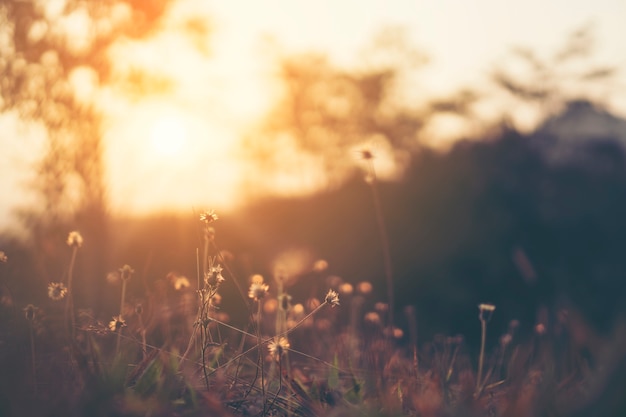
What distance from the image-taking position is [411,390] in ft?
6.81

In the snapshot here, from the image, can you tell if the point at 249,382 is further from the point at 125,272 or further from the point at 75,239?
the point at 75,239

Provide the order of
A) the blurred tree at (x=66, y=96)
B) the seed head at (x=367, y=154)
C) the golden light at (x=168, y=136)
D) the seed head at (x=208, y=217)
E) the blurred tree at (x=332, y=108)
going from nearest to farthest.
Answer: the seed head at (x=208, y=217), the seed head at (x=367, y=154), the blurred tree at (x=66, y=96), the golden light at (x=168, y=136), the blurred tree at (x=332, y=108)

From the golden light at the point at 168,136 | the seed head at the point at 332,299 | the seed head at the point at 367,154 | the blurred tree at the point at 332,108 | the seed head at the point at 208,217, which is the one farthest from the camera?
the blurred tree at the point at 332,108

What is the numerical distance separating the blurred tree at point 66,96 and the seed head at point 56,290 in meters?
4.82

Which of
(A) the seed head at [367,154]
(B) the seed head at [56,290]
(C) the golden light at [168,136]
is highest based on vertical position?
(C) the golden light at [168,136]

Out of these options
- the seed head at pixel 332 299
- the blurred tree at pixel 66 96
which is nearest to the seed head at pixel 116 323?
the seed head at pixel 332 299

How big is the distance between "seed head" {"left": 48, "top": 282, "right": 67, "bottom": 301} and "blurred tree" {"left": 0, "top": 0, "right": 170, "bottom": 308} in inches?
190

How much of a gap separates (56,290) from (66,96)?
8234mm

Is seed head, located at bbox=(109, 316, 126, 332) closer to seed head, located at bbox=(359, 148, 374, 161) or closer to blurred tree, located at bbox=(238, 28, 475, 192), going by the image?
seed head, located at bbox=(359, 148, 374, 161)

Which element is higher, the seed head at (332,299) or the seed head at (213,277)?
the seed head at (213,277)

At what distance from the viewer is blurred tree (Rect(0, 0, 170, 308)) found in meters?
8.25

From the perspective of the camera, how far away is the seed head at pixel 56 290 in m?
2.37

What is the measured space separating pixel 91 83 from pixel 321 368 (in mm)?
9448

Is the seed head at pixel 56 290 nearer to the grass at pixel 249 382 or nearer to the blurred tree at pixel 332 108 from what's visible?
the grass at pixel 249 382
